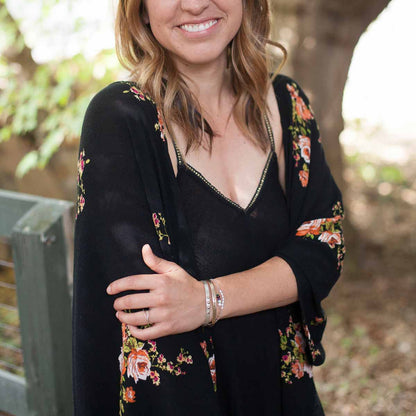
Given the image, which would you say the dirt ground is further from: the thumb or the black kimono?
the thumb

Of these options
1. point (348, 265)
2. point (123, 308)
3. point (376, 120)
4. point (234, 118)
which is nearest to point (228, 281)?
point (123, 308)

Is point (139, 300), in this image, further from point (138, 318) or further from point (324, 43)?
point (324, 43)

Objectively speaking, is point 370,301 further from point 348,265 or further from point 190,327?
point 190,327

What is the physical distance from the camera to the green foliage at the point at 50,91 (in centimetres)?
328

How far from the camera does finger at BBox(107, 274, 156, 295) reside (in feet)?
4.75

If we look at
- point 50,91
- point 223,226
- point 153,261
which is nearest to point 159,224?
point 153,261

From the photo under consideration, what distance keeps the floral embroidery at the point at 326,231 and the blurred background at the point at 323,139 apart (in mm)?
1472

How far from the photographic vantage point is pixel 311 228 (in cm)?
177

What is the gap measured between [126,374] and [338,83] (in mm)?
3297

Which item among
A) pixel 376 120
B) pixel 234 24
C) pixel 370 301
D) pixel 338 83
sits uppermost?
pixel 376 120

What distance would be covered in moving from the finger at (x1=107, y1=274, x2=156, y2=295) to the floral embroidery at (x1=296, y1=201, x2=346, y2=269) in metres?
0.52

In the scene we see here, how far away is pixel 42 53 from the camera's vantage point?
383cm

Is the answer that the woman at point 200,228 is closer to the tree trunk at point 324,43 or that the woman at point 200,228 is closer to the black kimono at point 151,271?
the black kimono at point 151,271

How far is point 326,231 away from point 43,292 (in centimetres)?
92
